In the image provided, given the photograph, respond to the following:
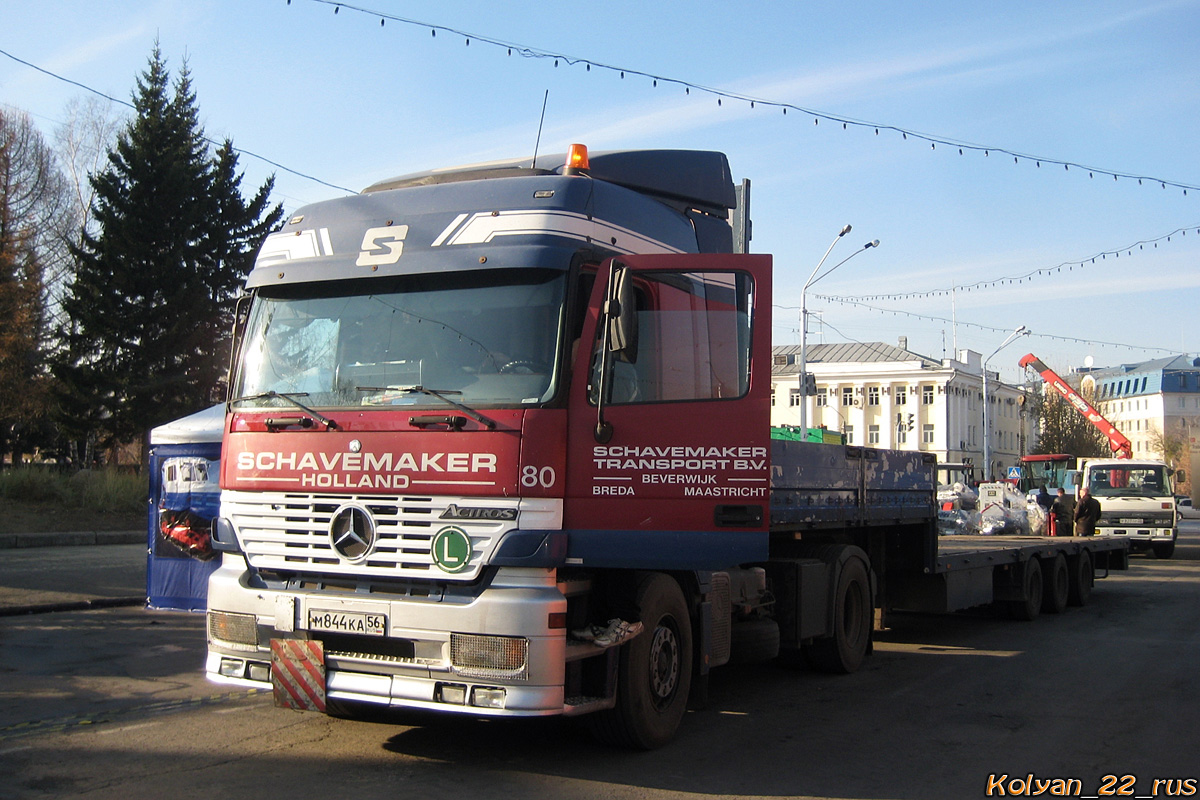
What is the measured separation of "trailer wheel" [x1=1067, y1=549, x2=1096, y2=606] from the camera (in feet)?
47.4

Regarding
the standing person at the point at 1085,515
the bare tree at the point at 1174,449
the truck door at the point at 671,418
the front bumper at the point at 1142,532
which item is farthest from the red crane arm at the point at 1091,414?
the bare tree at the point at 1174,449

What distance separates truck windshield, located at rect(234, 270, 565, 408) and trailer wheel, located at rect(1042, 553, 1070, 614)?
1020cm

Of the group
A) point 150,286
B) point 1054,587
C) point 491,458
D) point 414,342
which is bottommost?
point 1054,587

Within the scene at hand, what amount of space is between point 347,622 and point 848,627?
15.8 ft

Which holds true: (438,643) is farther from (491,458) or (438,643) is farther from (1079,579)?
(1079,579)

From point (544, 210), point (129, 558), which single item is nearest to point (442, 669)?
point (544, 210)

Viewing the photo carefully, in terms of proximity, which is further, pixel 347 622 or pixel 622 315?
pixel 347 622

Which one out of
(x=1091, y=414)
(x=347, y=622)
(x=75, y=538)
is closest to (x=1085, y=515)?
(x=347, y=622)

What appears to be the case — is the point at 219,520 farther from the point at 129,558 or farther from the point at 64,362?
the point at 64,362

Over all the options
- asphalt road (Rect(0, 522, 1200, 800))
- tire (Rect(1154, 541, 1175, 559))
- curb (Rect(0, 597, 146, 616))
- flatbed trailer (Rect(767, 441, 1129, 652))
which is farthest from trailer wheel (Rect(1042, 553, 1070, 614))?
tire (Rect(1154, 541, 1175, 559))

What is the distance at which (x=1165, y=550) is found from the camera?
25078 mm

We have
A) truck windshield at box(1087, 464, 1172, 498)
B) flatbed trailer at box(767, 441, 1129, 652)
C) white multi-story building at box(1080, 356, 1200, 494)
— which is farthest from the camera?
white multi-story building at box(1080, 356, 1200, 494)

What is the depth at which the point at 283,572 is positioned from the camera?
5.81m

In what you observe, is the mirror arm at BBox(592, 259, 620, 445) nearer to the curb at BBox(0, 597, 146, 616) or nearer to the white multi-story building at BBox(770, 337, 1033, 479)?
the curb at BBox(0, 597, 146, 616)
